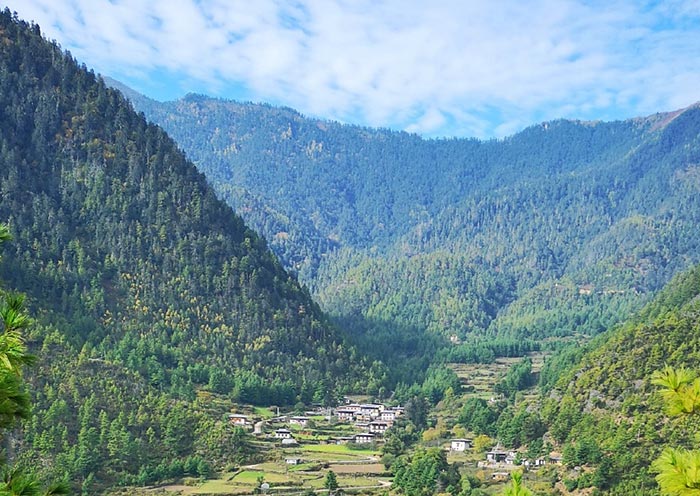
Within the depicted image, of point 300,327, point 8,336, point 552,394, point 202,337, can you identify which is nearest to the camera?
point 8,336

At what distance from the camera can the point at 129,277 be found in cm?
11281

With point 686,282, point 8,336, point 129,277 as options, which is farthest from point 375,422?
point 8,336

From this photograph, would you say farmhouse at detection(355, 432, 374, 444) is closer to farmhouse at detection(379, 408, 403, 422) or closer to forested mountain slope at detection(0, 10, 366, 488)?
farmhouse at detection(379, 408, 403, 422)

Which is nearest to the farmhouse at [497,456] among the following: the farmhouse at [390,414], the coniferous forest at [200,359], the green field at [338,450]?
the coniferous forest at [200,359]

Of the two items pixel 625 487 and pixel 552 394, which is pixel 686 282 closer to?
pixel 552 394

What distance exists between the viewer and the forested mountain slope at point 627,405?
60.4 m

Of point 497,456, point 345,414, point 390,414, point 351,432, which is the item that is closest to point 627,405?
point 497,456

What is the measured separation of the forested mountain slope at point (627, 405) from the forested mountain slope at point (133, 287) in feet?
117

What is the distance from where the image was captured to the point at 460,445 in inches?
3403

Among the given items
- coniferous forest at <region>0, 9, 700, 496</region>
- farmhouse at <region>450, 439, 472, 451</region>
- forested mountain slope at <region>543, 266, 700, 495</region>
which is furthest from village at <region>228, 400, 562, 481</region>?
forested mountain slope at <region>543, 266, 700, 495</region>

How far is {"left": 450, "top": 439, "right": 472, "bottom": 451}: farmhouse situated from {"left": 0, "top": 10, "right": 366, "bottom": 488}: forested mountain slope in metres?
24.7

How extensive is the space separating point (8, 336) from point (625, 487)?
186 ft

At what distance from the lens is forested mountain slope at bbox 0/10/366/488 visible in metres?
78.9

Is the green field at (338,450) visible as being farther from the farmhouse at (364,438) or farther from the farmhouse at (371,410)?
the farmhouse at (371,410)
